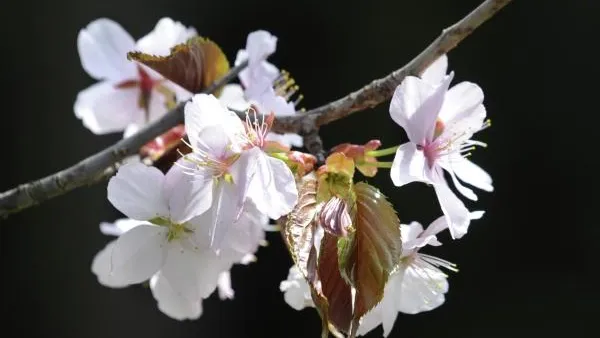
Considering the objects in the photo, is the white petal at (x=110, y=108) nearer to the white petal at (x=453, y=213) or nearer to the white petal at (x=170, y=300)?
the white petal at (x=170, y=300)

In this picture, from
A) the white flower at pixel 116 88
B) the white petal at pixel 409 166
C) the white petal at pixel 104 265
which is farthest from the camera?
the white flower at pixel 116 88

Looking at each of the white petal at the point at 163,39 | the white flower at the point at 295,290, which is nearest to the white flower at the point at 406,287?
the white flower at the point at 295,290

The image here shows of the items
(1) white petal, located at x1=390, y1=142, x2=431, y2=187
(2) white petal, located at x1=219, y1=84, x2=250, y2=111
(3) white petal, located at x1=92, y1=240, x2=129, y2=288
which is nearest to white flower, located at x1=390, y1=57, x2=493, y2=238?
(1) white petal, located at x1=390, y1=142, x2=431, y2=187

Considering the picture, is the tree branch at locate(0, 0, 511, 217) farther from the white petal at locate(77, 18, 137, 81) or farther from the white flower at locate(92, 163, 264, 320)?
the white petal at locate(77, 18, 137, 81)

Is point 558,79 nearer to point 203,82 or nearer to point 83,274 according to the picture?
point 83,274

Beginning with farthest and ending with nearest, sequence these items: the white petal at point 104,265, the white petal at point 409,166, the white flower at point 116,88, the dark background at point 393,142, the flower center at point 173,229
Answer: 1. the dark background at point 393,142
2. the white flower at point 116,88
3. the white petal at point 104,265
4. the flower center at point 173,229
5. the white petal at point 409,166

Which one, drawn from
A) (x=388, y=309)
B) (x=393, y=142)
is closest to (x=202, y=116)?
(x=388, y=309)

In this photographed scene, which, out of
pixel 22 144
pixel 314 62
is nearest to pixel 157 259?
pixel 314 62
